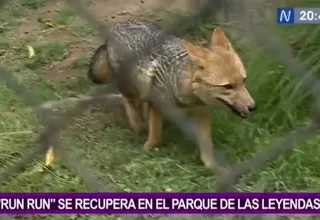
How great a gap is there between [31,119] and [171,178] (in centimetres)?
63

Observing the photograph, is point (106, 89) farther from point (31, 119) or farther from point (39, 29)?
point (39, 29)

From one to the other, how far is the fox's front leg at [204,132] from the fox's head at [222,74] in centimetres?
13

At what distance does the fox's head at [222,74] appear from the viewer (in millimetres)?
2262

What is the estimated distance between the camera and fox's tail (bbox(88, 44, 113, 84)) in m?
2.72

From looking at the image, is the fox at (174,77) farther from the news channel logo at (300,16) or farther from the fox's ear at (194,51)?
the news channel logo at (300,16)

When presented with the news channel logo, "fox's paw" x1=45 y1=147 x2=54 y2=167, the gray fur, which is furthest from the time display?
"fox's paw" x1=45 y1=147 x2=54 y2=167

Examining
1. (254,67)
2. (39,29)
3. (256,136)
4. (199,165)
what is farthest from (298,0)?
(39,29)

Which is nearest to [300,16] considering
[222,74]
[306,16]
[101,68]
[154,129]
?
[306,16]

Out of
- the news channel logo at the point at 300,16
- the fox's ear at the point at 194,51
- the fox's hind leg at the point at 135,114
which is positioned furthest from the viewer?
the fox's hind leg at the point at 135,114

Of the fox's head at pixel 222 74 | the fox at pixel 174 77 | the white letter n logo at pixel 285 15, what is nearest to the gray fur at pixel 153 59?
the fox at pixel 174 77

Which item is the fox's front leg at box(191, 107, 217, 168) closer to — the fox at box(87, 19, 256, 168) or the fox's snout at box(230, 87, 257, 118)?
the fox at box(87, 19, 256, 168)

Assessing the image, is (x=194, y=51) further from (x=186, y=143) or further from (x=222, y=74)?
(x=186, y=143)

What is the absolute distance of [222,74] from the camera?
7.41 ft

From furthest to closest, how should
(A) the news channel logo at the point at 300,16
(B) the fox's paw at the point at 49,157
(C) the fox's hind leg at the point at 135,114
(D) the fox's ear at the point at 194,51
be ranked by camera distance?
(C) the fox's hind leg at the point at 135,114 < (A) the news channel logo at the point at 300,16 < (B) the fox's paw at the point at 49,157 < (D) the fox's ear at the point at 194,51
